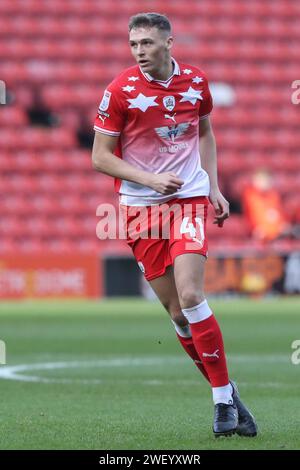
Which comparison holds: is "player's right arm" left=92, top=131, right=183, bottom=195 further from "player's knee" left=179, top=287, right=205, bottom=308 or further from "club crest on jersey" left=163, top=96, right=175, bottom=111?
"player's knee" left=179, top=287, right=205, bottom=308

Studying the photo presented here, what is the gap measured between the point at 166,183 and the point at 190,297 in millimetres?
523

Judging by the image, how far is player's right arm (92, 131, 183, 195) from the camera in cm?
499

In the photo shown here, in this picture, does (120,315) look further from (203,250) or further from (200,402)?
(203,250)

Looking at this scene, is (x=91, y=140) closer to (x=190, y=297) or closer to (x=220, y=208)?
(x=220, y=208)

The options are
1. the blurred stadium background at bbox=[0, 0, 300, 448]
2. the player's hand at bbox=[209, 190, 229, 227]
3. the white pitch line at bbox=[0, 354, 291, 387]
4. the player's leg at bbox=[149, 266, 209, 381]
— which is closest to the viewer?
the player's leg at bbox=[149, 266, 209, 381]

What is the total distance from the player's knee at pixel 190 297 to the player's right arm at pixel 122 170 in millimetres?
450

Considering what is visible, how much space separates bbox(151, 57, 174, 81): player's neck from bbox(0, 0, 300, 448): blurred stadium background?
8.27 m

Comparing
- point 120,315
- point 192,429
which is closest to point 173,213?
point 192,429

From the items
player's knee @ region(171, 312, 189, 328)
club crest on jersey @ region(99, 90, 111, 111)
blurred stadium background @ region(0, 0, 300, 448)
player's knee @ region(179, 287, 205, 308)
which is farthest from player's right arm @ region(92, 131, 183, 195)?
blurred stadium background @ region(0, 0, 300, 448)

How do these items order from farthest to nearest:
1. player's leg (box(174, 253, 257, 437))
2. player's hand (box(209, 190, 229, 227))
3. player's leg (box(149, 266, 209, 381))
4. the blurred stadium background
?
the blurred stadium background → player's hand (box(209, 190, 229, 227)) → player's leg (box(149, 266, 209, 381)) → player's leg (box(174, 253, 257, 437))

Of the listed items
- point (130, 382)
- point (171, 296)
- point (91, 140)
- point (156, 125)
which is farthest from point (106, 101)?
point (91, 140)

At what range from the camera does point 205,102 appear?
5.49 metres

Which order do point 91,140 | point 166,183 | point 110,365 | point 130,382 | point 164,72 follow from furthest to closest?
point 91,140, point 110,365, point 130,382, point 164,72, point 166,183
